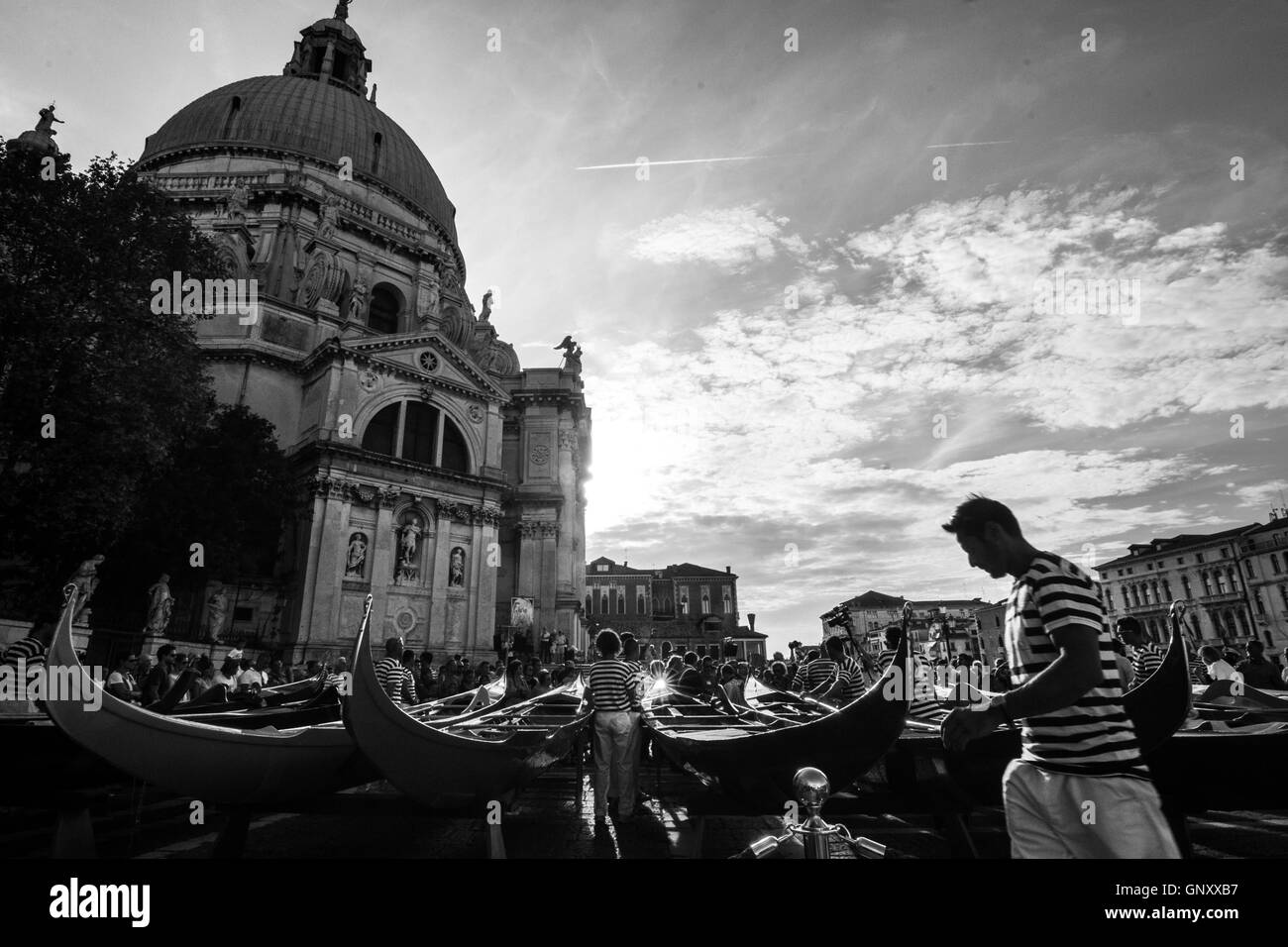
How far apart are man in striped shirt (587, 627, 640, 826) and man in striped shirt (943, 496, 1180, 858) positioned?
13.8ft

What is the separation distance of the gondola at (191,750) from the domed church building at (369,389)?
17.4 metres

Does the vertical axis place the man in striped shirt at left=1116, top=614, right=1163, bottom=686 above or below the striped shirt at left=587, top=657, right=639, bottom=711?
above

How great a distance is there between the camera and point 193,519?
17000 millimetres

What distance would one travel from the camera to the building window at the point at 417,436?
23953 mm

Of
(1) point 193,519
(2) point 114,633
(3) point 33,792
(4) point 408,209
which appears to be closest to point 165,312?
(1) point 193,519

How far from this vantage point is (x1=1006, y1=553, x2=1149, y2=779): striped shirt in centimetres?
190

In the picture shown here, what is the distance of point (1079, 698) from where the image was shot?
1.91m

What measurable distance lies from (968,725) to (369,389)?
980 inches

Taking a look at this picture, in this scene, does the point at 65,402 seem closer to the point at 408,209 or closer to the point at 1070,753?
the point at 1070,753

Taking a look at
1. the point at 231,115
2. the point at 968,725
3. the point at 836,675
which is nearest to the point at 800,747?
the point at 968,725

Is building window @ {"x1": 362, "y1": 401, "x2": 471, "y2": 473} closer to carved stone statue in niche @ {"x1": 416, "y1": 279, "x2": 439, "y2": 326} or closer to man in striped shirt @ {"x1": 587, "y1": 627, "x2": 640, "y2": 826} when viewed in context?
carved stone statue in niche @ {"x1": 416, "y1": 279, "x2": 439, "y2": 326}

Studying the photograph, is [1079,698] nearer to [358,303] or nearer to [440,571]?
[440,571]

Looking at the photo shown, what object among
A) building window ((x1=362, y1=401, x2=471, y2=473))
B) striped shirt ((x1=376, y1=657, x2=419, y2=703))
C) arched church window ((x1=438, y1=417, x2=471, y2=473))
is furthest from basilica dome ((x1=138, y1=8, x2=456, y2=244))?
striped shirt ((x1=376, y1=657, x2=419, y2=703))
